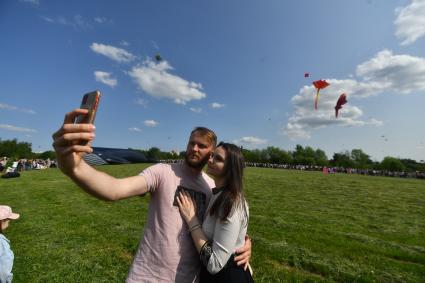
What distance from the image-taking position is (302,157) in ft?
460

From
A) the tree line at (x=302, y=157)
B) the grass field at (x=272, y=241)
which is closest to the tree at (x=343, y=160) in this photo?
the tree line at (x=302, y=157)

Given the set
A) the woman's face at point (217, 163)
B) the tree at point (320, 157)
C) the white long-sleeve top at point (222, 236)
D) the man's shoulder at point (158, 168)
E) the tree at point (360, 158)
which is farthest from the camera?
the tree at point (320, 157)

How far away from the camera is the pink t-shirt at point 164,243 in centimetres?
267

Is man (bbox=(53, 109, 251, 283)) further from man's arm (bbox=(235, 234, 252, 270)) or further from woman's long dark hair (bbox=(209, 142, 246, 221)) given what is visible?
woman's long dark hair (bbox=(209, 142, 246, 221))

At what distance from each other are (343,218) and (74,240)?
32.4 feet

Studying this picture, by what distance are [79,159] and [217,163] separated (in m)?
1.44

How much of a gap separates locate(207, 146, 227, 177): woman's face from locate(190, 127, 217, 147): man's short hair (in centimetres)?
11

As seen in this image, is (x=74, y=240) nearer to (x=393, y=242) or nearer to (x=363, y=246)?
(x=363, y=246)

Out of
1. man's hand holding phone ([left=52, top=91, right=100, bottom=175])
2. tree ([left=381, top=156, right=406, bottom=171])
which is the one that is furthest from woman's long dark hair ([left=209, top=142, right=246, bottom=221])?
tree ([left=381, top=156, right=406, bottom=171])

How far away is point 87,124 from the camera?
5.43 ft

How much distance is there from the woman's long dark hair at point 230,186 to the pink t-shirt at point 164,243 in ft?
1.17

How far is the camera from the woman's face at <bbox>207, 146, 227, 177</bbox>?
119 inches

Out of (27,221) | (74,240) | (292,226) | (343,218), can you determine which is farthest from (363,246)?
(27,221)

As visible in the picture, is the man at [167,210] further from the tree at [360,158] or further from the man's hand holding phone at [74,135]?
the tree at [360,158]
